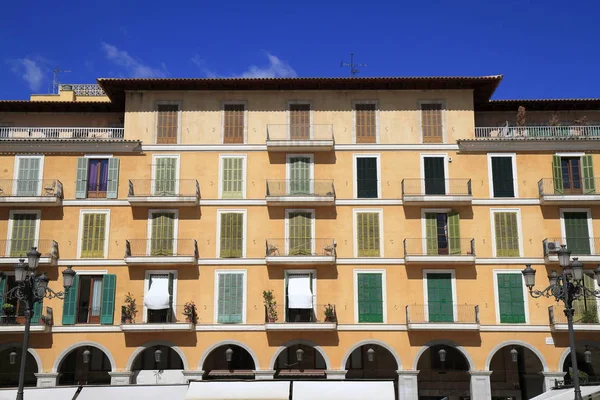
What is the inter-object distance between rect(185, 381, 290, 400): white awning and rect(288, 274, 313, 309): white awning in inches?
270

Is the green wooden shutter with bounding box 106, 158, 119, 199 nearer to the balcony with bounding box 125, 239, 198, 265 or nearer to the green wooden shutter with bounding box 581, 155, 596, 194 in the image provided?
the balcony with bounding box 125, 239, 198, 265

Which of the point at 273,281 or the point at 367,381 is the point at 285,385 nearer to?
the point at 367,381

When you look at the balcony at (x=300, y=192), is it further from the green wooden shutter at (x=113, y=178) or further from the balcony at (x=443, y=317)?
the green wooden shutter at (x=113, y=178)

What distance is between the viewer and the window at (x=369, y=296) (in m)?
31.2

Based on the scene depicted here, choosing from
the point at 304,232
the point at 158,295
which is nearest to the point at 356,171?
the point at 304,232

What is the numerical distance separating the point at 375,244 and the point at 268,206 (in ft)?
16.9

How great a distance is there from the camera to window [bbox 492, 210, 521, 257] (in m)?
31.8

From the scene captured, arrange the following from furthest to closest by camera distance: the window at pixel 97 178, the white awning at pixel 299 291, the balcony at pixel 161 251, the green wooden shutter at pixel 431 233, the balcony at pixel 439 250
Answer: the window at pixel 97 178 < the green wooden shutter at pixel 431 233 < the balcony at pixel 161 251 < the balcony at pixel 439 250 < the white awning at pixel 299 291

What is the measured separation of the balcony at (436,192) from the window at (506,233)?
1.60 m

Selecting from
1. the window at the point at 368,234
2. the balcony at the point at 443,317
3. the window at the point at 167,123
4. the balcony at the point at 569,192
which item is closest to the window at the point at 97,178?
the window at the point at 167,123

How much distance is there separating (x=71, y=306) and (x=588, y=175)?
24.0 m

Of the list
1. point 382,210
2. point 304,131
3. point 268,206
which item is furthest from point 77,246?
point 382,210

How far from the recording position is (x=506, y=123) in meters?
33.5

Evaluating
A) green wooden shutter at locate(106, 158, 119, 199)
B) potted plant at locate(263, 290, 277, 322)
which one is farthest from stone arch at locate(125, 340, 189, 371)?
green wooden shutter at locate(106, 158, 119, 199)
